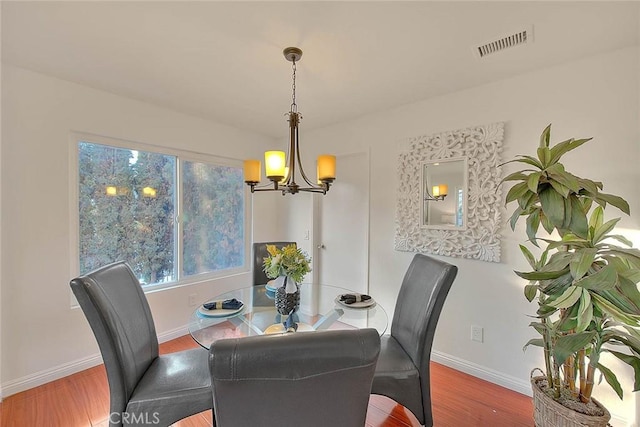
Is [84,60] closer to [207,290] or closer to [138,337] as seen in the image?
[138,337]

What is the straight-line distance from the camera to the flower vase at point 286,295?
173cm

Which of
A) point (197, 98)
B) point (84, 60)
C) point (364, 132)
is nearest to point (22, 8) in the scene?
point (84, 60)

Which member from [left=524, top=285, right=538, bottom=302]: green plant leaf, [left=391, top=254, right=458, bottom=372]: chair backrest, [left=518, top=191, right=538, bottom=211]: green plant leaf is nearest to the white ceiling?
[left=518, top=191, right=538, bottom=211]: green plant leaf

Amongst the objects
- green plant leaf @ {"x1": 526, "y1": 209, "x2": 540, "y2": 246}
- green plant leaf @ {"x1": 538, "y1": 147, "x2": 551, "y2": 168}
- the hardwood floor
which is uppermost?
green plant leaf @ {"x1": 538, "y1": 147, "x2": 551, "y2": 168}

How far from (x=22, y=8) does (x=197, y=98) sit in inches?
48.0

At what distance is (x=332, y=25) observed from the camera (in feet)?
5.18

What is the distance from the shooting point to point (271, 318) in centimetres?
182

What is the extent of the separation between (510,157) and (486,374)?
176 cm

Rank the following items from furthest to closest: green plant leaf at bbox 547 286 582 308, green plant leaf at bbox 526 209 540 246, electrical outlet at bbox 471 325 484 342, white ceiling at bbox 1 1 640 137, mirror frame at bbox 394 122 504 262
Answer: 1. electrical outlet at bbox 471 325 484 342
2. mirror frame at bbox 394 122 504 262
3. green plant leaf at bbox 526 209 540 246
4. white ceiling at bbox 1 1 640 137
5. green plant leaf at bbox 547 286 582 308

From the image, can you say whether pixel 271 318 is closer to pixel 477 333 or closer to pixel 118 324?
pixel 118 324

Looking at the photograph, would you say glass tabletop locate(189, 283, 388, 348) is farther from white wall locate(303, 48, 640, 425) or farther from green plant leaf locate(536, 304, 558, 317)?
A: white wall locate(303, 48, 640, 425)

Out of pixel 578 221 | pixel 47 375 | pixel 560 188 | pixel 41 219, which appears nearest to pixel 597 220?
pixel 578 221

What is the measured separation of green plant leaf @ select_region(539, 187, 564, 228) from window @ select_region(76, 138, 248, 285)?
313 centimetres

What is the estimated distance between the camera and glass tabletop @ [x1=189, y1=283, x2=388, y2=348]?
1611mm
